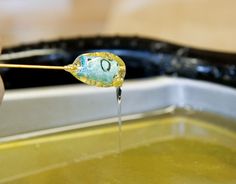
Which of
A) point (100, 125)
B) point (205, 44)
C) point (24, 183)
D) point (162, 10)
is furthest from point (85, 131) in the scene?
point (162, 10)

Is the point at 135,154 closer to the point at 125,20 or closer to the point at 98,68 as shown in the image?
the point at 98,68

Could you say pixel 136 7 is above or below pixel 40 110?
above

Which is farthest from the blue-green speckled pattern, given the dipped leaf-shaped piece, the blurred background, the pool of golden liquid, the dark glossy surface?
the blurred background

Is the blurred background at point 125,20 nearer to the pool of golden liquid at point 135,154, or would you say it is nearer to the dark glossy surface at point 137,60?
the dark glossy surface at point 137,60

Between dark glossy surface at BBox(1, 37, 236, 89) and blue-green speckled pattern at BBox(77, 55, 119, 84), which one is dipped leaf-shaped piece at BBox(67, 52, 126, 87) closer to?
blue-green speckled pattern at BBox(77, 55, 119, 84)

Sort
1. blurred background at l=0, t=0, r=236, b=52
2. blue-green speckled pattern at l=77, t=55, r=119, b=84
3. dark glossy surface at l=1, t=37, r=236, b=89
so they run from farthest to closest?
blurred background at l=0, t=0, r=236, b=52 < dark glossy surface at l=1, t=37, r=236, b=89 < blue-green speckled pattern at l=77, t=55, r=119, b=84

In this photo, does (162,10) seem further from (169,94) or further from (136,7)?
(169,94)
